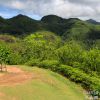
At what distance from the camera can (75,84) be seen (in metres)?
92.8

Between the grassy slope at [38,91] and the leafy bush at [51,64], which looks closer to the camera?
the grassy slope at [38,91]

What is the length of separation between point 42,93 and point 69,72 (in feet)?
111

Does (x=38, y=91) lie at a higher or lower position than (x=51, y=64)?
lower

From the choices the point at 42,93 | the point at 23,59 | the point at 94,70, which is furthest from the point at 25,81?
the point at 23,59

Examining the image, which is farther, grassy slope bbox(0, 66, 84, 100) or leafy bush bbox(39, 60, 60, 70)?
leafy bush bbox(39, 60, 60, 70)

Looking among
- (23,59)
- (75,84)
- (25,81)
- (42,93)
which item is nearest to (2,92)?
(42,93)

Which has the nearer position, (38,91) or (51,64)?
(38,91)

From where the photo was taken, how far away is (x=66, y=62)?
119 metres

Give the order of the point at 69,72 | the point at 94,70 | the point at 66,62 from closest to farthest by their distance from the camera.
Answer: the point at 69,72 < the point at 94,70 < the point at 66,62

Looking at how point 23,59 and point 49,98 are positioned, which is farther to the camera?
point 23,59

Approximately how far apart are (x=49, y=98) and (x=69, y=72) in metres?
37.2

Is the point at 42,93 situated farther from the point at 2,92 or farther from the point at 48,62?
the point at 48,62

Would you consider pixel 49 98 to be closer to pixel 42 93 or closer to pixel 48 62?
pixel 42 93

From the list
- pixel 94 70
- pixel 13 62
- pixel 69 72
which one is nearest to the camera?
pixel 69 72
